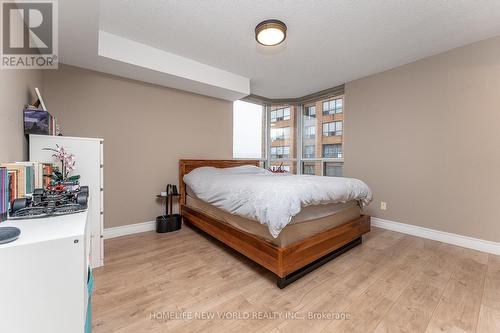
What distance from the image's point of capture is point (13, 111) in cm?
147

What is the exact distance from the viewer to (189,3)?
1.88m

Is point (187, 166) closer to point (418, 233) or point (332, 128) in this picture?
point (332, 128)

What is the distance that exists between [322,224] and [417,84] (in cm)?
251

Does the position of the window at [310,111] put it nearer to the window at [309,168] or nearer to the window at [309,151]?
the window at [309,151]

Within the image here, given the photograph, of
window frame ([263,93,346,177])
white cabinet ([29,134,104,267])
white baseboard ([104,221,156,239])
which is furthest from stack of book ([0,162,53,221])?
window frame ([263,93,346,177])

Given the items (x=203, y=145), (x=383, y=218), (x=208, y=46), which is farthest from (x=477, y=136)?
(x=203, y=145)

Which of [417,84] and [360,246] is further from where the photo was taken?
[417,84]

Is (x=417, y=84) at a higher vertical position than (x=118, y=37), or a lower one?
lower

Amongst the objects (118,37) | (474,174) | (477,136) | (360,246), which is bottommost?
(360,246)

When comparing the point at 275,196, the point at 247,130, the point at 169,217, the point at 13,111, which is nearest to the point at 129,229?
the point at 169,217

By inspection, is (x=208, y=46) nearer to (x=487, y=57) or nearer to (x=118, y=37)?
(x=118, y=37)

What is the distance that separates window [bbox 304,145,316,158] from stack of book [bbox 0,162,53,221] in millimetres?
4069

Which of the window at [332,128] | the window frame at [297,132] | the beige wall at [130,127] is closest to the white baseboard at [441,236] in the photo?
the window at [332,128]

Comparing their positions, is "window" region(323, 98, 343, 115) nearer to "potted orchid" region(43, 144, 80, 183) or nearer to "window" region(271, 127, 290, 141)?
"window" region(271, 127, 290, 141)
